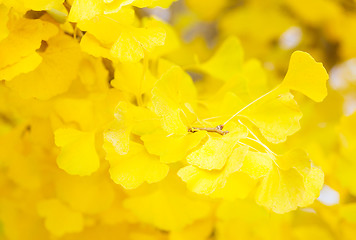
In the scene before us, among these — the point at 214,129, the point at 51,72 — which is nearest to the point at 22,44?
the point at 51,72

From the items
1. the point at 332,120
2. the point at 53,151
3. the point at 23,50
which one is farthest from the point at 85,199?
the point at 332,120

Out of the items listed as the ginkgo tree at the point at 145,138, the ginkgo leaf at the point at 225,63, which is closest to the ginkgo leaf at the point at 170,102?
the ginkgo tree at the point at 145,138

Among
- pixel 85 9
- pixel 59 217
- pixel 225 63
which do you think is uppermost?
pixel 85 9

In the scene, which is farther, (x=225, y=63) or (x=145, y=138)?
(x=225, y=63)

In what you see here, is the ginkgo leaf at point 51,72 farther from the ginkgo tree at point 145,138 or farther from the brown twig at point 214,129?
the brown twig at point 214,129

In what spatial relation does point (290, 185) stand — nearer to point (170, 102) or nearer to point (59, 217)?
point (170, 102)

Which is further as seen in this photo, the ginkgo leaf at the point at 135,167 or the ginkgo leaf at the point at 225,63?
the ginkgo leaf at the point at 225,63
